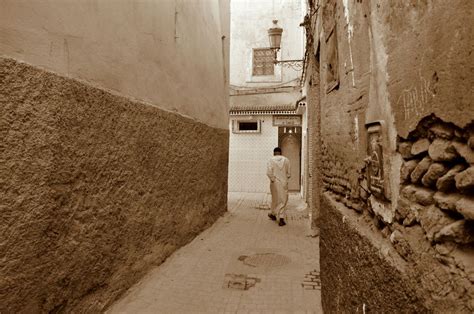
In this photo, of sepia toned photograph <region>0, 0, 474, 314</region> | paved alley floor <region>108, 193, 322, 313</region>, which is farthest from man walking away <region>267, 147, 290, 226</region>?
sepia toned photograph <region>0, 0, 474, 314</region>

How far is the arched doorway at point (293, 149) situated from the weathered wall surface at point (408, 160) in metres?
10.9

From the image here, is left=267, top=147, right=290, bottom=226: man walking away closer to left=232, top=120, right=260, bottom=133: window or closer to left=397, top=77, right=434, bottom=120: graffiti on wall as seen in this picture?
left=397, top=77, right=434, bottom=120: graffiti on wall

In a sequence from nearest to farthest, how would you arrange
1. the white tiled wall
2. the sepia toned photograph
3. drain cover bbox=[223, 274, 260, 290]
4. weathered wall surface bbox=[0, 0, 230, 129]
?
the sepia toned photograph → weathered wall surface bbox=[0, 0, 230, 129] → drain cover bbox=[223, 274, 260, 290] → the white tiled wall

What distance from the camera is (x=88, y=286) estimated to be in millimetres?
2795

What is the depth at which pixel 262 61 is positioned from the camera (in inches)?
578

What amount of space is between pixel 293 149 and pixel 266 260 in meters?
9.47

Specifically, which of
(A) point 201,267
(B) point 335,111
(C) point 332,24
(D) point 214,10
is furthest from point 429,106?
(D) point 214,10

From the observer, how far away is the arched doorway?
13.5 metres

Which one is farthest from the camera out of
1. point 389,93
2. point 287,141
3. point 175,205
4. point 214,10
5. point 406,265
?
point 287,141

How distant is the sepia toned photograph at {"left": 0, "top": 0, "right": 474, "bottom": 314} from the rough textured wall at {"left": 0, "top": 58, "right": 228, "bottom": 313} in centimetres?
1

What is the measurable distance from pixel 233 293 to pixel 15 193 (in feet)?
7.99

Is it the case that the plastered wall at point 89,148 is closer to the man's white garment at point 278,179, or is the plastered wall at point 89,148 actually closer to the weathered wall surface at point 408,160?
the weathered wall surface at point 408,160

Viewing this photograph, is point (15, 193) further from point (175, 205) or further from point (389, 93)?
point (175, 205)

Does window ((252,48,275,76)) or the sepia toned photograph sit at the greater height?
window ((252,48,275,76))
